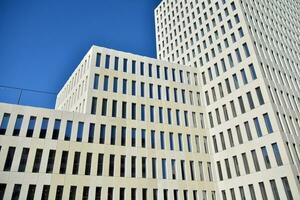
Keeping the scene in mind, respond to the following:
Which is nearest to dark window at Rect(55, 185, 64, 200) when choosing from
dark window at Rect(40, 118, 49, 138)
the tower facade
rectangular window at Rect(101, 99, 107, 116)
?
dark window at Rect(40, 118, 49, 138)

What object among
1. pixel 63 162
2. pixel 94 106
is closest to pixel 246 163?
pixel 94 106

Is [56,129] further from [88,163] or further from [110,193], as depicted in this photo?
[110,193]

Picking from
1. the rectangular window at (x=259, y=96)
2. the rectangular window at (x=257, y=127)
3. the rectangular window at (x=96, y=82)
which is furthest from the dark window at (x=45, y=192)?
the rectangular window at (x=259, y=96)

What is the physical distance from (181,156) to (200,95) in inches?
497

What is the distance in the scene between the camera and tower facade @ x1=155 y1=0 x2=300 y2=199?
3200cm

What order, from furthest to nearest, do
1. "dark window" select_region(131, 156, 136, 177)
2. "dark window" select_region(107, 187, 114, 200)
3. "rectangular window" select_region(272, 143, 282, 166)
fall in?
"dark window" select_region(131, 156, 136, 177) → "dark window" select_region(107, 187, 114, 200) → "rectangular window" select_region(272, 143, 282, 166)

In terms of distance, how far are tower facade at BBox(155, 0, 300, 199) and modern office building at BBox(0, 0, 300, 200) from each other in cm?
16

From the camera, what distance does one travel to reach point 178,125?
4084 cm

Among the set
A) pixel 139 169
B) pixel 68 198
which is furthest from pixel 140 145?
pixel 68 198

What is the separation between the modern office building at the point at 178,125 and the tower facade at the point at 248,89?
0.54 feet

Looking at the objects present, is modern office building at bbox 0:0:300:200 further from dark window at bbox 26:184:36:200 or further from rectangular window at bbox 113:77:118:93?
rectangular window at bbox 113:77:118:93

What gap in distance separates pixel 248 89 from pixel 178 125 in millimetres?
11681

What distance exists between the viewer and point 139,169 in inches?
1369

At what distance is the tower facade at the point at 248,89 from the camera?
3200 cm
